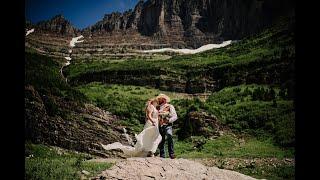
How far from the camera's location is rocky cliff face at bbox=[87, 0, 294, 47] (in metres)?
140

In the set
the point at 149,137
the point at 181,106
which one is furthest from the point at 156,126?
the point at 181,106

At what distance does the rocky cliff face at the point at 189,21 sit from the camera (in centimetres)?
13962

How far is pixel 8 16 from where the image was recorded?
759 centimetres

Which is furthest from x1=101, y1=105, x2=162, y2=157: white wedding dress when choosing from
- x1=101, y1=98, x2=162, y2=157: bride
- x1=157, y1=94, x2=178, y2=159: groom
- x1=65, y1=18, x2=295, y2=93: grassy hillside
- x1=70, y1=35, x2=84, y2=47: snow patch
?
x1=70, y1=35, x2=84, y2=47: snow patch

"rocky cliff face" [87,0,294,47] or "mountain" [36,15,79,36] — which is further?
"mountain" [36,15,79,36]

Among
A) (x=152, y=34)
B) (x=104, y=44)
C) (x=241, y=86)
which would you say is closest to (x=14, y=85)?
(x=241, y=86)

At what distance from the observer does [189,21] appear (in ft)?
529

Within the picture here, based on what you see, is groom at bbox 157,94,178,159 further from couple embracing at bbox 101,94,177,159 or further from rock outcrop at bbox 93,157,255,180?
rock outcrop at bbox 93,157,255,180

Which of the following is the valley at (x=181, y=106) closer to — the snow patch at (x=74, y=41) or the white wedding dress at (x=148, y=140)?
the white wedding dress at (x=148, y=140)

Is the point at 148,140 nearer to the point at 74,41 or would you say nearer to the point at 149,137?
the point at 149,137

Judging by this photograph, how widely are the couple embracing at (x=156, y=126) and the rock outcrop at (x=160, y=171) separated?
3.50 ft

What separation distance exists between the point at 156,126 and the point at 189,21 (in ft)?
491

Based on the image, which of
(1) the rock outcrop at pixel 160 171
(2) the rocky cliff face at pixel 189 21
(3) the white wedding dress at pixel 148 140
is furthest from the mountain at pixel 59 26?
(1) the rock outcrop at pixel 160 171

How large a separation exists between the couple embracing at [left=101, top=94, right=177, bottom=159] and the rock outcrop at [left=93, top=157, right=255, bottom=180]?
1.07 m
